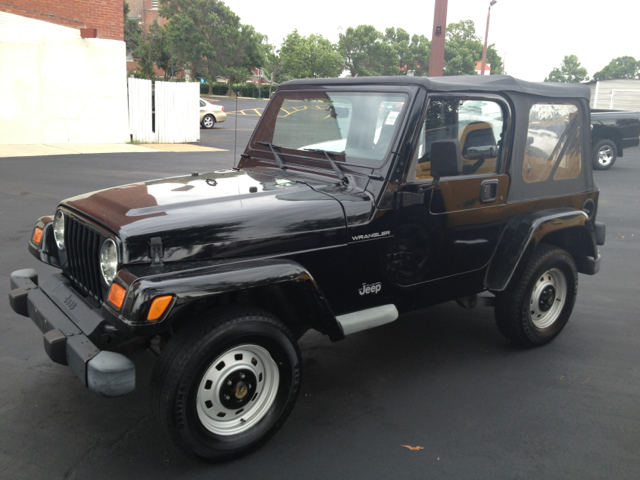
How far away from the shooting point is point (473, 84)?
12.3ft

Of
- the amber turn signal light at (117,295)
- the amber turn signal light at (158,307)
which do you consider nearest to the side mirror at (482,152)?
the amber turn signal light at (158,307)

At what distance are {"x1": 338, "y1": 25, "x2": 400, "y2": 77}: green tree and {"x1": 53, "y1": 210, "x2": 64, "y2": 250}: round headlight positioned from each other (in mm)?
73027

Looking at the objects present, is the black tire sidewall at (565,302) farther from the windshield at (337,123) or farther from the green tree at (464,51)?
the green tree at (464,51)

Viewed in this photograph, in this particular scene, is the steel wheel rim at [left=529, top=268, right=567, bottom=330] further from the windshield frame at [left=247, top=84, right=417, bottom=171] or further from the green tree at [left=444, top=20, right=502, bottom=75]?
the green tree at [left=444, top=20, right=502, bottom=75]

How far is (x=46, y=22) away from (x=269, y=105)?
50.4 feet

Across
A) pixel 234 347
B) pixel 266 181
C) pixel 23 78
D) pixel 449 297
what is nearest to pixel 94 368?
pixel 234 347

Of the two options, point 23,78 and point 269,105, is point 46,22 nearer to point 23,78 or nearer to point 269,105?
point 23,78

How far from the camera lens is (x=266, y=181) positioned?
145 inches

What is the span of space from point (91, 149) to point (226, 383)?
15.6m

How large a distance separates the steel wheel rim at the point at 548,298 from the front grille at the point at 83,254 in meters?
3.13

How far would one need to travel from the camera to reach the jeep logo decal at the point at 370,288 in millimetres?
3430

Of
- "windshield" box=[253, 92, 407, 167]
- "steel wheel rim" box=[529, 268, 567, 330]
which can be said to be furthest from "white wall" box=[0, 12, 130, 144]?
"steel wheel rim" box=[529, 268, 567, 330]

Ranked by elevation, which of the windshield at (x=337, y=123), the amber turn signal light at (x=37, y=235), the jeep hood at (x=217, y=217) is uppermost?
the windshield at (x=337, y=123)

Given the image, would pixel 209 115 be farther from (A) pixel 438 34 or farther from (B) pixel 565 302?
(B) pixel 565 302
